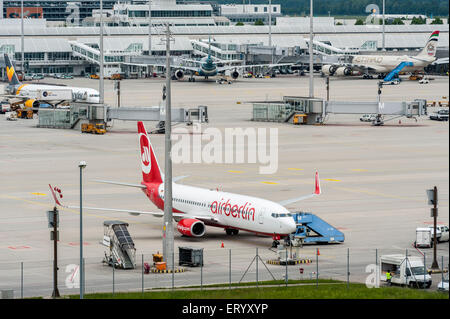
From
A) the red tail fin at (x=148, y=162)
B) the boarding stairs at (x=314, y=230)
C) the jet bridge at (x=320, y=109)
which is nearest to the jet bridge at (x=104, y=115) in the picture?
the jet bridge at (x=320, y=109)

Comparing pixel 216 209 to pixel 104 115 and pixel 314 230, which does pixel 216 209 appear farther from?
pixel 104 115

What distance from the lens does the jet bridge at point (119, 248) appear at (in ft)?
207

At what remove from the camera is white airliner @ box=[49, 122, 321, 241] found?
67625 mm

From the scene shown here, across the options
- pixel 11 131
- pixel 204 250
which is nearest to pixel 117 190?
pixel 204 250

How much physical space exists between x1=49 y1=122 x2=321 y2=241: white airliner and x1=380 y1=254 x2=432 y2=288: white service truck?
379 inches

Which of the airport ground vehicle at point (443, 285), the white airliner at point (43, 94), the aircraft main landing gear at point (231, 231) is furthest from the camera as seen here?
the white airliner at point (43, 94)

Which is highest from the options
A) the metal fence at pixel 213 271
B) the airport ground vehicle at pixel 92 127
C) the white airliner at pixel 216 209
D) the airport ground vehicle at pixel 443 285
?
the airport ground vehicle at pixel 92 127

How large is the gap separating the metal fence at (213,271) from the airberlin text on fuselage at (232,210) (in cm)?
219

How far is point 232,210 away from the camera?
69.9 meters

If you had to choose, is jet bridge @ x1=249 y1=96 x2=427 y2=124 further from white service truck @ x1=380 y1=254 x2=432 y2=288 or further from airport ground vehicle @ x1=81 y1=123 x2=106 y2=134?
white service truck @ x1=380 y1=254 x2=432 y2=288

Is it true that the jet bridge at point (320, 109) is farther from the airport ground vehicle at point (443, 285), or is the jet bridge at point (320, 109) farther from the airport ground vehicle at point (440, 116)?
the airport ground vehicle at point (443, 285)

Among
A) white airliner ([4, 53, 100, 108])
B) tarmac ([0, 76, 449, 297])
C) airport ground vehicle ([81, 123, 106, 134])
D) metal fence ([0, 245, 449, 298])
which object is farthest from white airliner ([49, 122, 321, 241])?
white airliner ([4, 53, 100, 108])

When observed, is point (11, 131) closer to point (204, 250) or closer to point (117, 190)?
point (117, 190)

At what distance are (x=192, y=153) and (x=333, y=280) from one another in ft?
214
